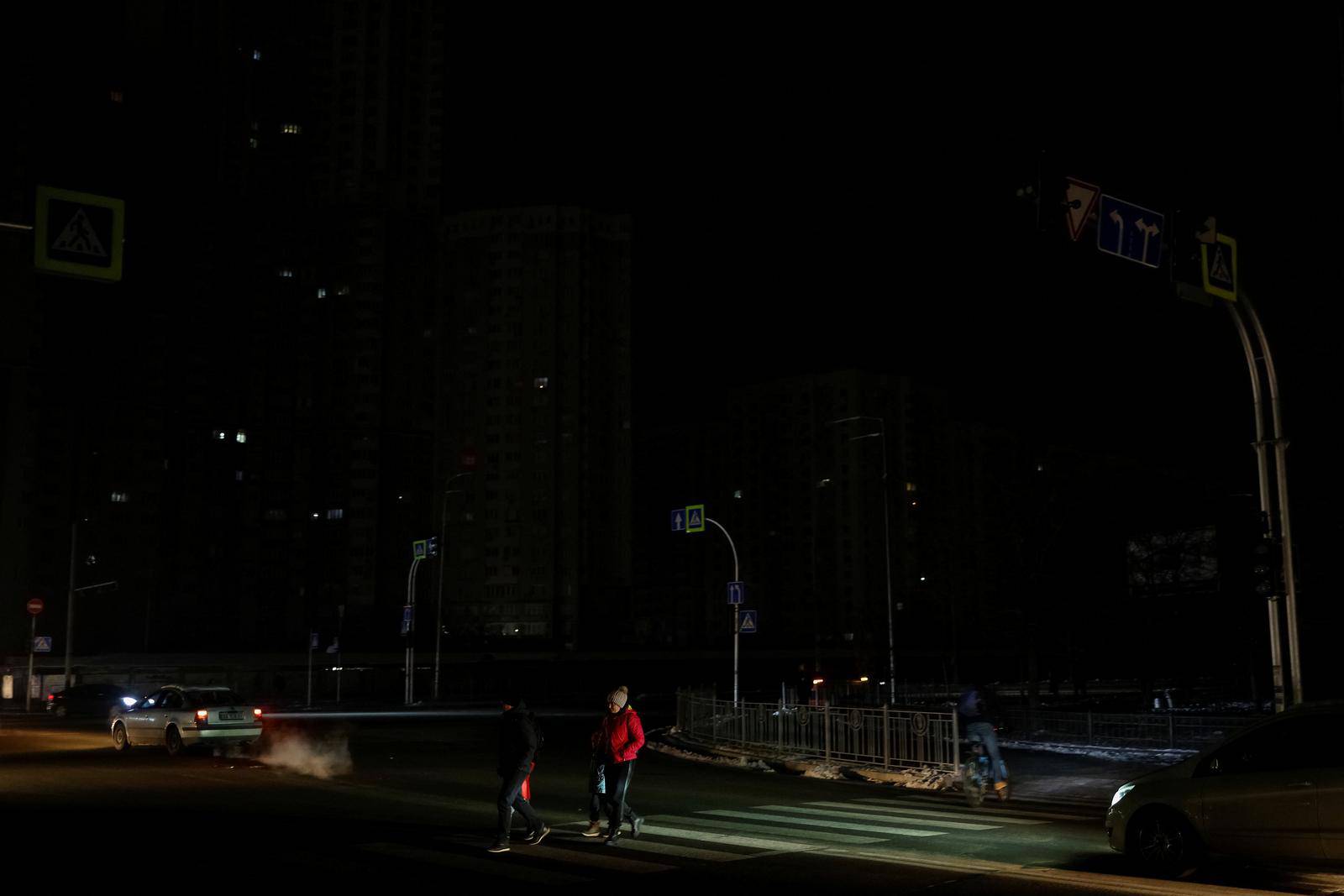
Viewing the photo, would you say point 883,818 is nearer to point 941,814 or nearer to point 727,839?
point 941,814

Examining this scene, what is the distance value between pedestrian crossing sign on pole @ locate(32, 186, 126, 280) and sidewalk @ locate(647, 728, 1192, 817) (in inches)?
547

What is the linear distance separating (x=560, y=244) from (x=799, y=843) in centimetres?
11351

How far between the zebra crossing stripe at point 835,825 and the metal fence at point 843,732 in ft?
16.3

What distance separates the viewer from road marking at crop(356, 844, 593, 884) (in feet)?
35.3

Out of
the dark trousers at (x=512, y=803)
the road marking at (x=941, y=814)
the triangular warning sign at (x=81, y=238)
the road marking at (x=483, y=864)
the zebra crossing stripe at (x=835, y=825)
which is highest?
the triangular warning sign at (x=81, y=238)

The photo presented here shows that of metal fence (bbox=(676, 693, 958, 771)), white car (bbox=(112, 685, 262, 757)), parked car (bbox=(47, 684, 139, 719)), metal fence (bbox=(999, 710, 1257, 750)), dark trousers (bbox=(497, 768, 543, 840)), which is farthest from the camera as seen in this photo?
parked car (bbox=(47, 684, 139, 719))

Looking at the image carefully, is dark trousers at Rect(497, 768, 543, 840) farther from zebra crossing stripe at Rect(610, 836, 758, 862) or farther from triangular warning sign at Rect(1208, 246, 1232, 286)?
triangular warning sign at Rect(1208, 246, 1232, 286)

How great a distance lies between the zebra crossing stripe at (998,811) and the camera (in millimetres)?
15477

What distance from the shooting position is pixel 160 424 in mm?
99062

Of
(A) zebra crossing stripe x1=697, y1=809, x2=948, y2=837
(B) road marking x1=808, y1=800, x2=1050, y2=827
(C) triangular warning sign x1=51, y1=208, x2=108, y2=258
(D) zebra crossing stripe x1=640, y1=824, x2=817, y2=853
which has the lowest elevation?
(B) road marking x1=808, y1=800, x2=1050, y2=827

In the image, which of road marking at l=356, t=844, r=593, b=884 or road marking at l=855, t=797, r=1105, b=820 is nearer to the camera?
road marking at l=356, t=844, r=593, b=884

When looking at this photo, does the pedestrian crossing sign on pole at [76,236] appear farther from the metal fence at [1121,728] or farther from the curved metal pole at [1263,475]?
the metal fence at [1121,728]

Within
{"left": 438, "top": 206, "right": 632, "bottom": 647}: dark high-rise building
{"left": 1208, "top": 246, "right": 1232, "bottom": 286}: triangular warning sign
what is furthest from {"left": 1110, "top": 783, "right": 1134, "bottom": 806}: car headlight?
{"left": 438, "top": 206, "right": 632, "bottom": 647}: dark high-rise building

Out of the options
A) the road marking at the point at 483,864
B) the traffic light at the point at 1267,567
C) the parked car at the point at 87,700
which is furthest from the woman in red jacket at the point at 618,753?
the parked car at the point at 87,700
